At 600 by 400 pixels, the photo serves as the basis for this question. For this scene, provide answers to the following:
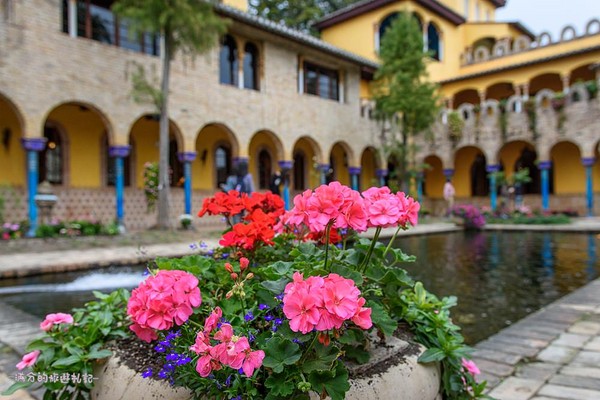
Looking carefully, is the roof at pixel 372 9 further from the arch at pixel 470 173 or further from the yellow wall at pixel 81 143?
the yellow wall at pixel 81 143

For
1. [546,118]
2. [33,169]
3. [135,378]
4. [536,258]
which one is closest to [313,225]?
[135,378]

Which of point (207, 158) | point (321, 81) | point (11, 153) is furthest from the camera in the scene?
point (321, 81)

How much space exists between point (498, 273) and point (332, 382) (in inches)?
261

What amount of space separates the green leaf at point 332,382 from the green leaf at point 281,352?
0.25ft

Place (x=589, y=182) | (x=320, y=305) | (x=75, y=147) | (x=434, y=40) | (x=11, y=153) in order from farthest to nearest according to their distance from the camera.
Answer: (x=434, y=40)
(x=589, y=182)
(x=75, y=147)
(x=11, y=153)
(x=320, y=305)

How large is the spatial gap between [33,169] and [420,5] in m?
21.6

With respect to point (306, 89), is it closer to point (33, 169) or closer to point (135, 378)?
point (33, 169)

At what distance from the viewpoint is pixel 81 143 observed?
47.3 ft

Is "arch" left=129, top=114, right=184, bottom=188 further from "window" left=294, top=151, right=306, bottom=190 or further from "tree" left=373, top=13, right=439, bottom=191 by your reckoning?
"tree" left=373, top=13, right=439, bottom=191

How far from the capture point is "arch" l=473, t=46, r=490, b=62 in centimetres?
2580

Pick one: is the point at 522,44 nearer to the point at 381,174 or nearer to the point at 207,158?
the point at 381,174

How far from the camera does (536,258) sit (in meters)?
8.79

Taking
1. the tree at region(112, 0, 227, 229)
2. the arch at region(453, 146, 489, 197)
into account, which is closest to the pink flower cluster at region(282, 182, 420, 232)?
the tree at region(112, 0, 227, 229)

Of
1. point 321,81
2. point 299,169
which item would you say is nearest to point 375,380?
point 321,81
